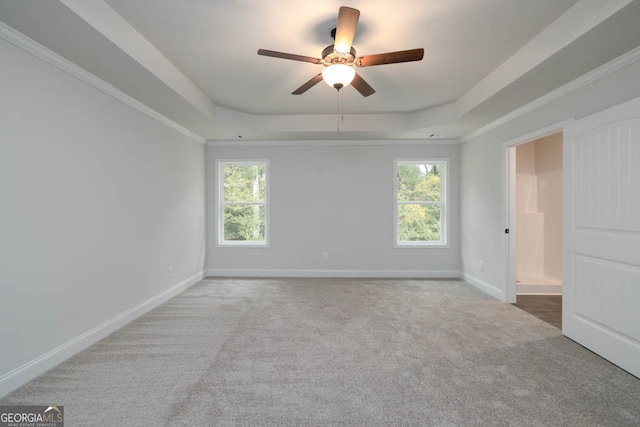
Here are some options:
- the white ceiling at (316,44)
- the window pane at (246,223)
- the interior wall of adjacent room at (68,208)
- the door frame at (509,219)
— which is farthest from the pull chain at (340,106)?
the interior wall of adjacent room at (68,208)

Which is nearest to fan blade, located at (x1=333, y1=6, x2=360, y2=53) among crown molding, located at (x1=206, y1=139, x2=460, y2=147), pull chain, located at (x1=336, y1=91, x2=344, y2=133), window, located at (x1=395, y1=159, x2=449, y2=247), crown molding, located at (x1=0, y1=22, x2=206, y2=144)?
pull chain, located at (x1=336, y1=91, x2=344, y2=133)

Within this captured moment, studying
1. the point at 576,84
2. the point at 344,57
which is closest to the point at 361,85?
the point at 344,57

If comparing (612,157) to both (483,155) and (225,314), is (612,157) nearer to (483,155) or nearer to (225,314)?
(483,155)

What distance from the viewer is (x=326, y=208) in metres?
5.20

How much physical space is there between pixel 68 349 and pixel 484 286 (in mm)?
4838

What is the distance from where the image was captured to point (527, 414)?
1726 millimetres

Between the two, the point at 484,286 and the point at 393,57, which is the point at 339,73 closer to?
the point at 393,57

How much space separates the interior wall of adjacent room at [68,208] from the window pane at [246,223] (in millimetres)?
1610

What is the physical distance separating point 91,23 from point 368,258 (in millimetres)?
4494

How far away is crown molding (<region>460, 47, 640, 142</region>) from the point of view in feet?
7.37

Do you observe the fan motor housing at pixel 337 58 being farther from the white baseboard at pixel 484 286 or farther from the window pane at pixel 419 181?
the white baseboard at pixel 484 286

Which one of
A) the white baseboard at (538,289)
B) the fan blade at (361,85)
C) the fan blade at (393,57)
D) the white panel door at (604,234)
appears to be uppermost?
the fan blade at (361,85)

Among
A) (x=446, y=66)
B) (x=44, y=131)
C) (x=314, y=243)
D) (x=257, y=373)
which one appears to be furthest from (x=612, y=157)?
(x=44, y=131)

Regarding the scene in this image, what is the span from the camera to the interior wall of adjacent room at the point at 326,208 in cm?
518
